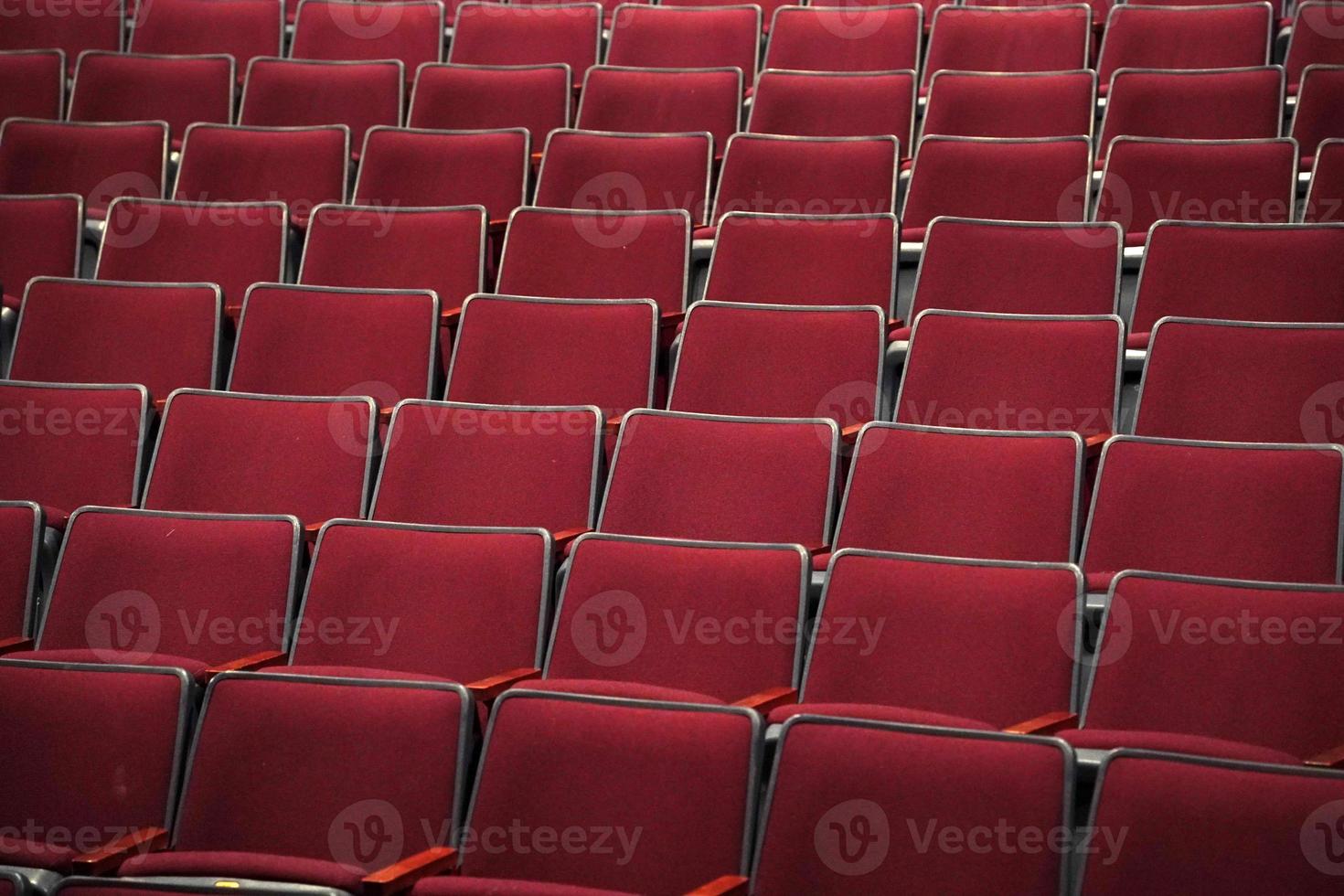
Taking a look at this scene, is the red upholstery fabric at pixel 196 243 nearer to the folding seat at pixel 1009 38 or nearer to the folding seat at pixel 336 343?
the folding seat at pixel 336 343

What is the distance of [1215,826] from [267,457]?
0.40 metres

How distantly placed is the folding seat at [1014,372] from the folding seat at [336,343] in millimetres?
220

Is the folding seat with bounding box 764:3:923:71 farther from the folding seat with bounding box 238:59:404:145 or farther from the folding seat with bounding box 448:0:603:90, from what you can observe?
the folding seat with bounding box 238:59:404:145

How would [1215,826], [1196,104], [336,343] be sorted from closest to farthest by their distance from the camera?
1. [1215,826]
2. [336,343]
3. [1196,104]

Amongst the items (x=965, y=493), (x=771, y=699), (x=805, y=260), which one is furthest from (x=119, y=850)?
(x=805, y=260)

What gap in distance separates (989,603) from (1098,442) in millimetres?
121

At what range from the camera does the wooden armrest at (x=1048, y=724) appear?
1.38 feet

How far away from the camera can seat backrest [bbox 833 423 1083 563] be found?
0.54 meters

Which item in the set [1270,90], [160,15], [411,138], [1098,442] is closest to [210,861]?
[1098,442]

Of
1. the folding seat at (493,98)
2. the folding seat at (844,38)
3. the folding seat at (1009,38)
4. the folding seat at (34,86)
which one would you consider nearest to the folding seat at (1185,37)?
the folding seat at (1009,38)

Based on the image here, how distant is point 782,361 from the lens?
0.65 metres

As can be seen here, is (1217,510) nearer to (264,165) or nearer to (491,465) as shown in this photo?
(491,465)

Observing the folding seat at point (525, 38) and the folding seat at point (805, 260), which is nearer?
the folding seat at point (805, 260)

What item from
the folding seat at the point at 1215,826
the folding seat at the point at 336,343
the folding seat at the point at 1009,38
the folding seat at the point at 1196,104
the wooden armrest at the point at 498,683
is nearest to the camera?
the folding seat at the point at 1215,826
